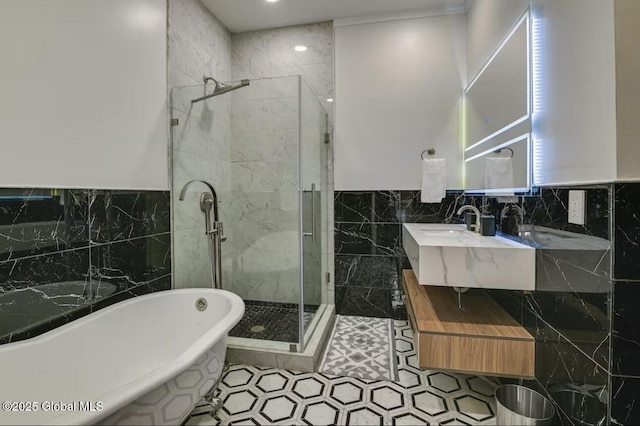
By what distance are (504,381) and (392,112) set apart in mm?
2259

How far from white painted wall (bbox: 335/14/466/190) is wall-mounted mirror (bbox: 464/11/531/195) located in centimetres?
24

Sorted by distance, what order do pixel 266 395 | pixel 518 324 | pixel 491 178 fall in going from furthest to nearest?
pixel 491 178, pixel 266 395, pixel 518 324

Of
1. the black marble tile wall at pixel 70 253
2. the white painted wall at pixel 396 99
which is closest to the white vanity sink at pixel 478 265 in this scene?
the white painted wall at pixel 396 99

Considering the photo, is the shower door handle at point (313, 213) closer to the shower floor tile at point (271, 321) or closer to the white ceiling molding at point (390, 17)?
the shower floor tile at point (271, 321)

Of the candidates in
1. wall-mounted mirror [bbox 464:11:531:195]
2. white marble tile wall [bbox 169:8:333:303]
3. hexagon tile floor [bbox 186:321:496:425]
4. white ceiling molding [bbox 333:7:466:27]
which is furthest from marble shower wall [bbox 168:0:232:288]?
wall-mounted mirror [bbox 464:11:531:195]

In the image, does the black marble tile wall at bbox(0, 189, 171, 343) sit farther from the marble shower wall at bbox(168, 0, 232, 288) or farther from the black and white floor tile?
the black and white floor tile

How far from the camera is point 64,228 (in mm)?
1531

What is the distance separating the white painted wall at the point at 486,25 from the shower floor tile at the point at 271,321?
7.72 feet

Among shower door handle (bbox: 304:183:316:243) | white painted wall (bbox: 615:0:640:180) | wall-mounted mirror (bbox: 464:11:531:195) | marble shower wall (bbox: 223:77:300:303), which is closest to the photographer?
white painted wall (bbox: 615:0:640:180)

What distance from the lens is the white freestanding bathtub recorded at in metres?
1.02

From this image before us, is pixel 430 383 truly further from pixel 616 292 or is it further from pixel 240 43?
pixel 240 43

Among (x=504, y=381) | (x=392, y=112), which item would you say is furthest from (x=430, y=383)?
(x=392, y=112)

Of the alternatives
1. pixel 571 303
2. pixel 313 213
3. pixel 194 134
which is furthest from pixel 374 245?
pixel 194 134

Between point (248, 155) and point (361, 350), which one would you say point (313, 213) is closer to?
point (248, 155)
